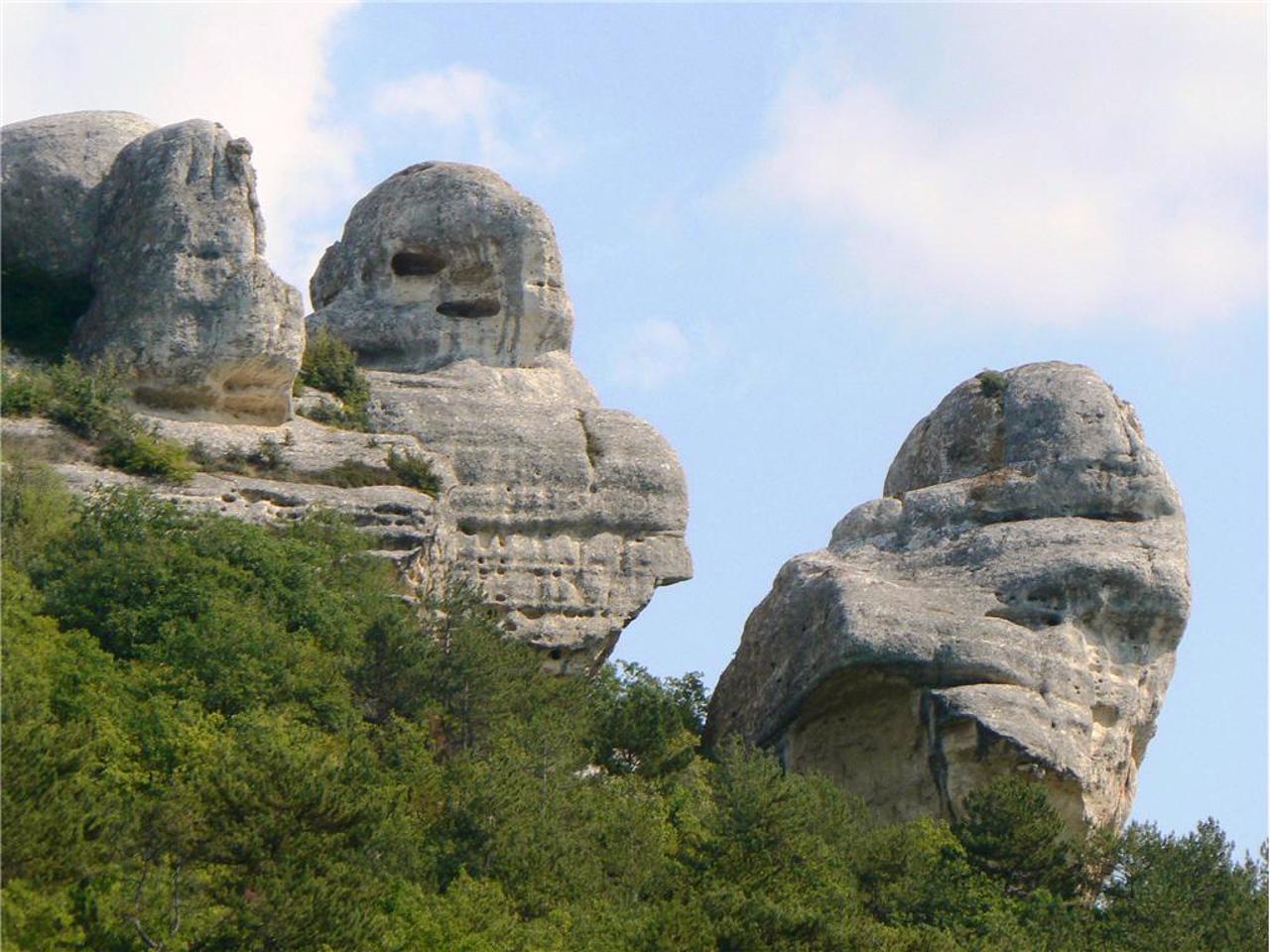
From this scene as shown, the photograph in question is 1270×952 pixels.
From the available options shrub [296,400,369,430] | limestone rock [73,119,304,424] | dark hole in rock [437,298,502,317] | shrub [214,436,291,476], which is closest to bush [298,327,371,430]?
shrub [296,400,369,430]

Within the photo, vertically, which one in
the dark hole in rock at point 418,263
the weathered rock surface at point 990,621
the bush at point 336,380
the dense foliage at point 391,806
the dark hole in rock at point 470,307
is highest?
the dark hole in rock at point 418,263

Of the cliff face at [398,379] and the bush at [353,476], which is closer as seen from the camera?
the cliff face at [398,379]

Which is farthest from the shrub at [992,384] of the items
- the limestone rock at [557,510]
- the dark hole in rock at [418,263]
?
the dark hole in rock at [418,263]

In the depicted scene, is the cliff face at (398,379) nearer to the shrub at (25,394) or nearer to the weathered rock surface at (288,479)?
the weathered rock surface at (288,479)

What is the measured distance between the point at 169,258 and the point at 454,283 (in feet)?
18.1

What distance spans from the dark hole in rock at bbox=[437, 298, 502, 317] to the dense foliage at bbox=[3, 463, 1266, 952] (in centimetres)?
573

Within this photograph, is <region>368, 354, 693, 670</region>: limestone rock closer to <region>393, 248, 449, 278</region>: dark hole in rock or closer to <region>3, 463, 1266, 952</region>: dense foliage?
<region>3, 463, 1266, 952</region>: dense foliage

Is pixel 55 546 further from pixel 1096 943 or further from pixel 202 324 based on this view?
pixel 1096 943

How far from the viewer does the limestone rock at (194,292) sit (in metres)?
44.5

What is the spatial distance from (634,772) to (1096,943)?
653 centimetres

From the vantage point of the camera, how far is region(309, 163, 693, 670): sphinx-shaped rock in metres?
45.8

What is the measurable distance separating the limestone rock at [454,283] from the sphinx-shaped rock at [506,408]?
2 cm

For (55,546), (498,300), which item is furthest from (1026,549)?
(55,546)

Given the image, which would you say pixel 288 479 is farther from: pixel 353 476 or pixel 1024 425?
pixel 1024 425
